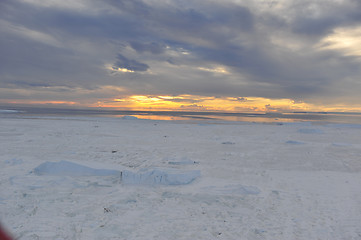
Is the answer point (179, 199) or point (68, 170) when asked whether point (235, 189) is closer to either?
point (179, 199)

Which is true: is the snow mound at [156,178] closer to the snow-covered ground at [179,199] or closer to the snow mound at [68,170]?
the snow-covered ground at [179,199]

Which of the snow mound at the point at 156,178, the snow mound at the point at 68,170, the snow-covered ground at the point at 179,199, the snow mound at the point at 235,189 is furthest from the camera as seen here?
the snow mound at the point at 68,170

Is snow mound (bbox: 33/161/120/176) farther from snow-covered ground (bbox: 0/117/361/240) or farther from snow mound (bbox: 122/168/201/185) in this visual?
snow mound (bbox: 122/168/201/185)

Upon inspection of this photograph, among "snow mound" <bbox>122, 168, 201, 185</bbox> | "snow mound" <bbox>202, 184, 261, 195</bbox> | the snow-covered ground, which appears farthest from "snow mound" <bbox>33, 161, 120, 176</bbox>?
"snow mound" <bbox>202, 184, 261, 195</bbox>

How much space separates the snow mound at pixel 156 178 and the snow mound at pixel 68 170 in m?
0.93

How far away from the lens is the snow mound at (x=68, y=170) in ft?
28.5

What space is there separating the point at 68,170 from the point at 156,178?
3.34 meters

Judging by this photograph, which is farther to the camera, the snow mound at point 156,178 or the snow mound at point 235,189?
the snow mound at point 156,178

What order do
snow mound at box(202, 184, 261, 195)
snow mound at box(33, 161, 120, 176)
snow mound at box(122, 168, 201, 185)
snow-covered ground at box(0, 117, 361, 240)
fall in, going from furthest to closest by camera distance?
snow mound at box(33, 161, 120, 176), snow mound at box(122, 168, 201, 185), snow mound at box(202, 184, 261, 195), snow-covered ground at box(0, 117, 361, 240)

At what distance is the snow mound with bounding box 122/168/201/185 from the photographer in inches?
319

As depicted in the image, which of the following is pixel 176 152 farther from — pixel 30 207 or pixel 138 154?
pixel 30 207

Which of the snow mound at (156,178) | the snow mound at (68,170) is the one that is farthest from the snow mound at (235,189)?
the snow mound at (68,170)

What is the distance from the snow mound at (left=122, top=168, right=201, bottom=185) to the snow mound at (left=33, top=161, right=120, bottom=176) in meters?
0.93

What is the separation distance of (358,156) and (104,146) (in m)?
14.9
